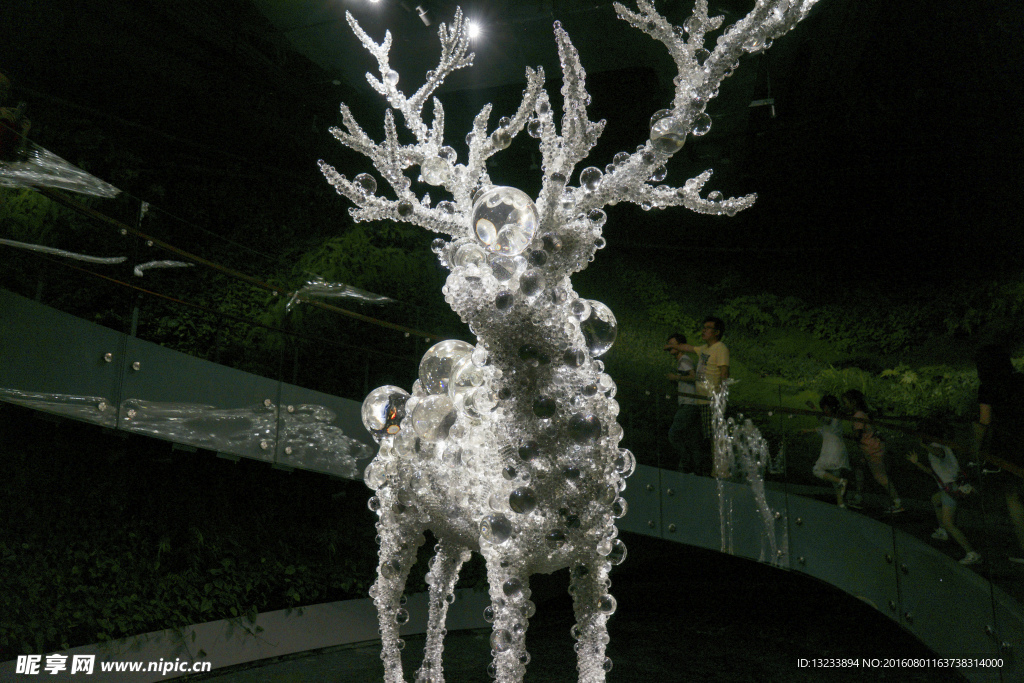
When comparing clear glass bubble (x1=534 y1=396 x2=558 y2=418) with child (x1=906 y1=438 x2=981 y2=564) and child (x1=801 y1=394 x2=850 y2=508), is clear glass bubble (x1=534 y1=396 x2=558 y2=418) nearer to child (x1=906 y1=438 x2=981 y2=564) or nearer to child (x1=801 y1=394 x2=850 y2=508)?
child (x1=906 y1=438 x2=981 y2=564)

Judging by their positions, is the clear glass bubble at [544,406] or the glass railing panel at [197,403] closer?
the clear glass bubble at [544,406]

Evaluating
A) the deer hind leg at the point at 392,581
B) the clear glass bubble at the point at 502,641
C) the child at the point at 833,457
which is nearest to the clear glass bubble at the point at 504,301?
the clear glass bubble at the point at 502,641

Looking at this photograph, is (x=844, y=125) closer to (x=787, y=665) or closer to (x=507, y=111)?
(x=507, y=111)

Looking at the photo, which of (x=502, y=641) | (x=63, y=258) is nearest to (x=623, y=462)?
(x=502, y=641)

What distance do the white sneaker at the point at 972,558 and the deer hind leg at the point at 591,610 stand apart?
205cm

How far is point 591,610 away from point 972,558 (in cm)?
212

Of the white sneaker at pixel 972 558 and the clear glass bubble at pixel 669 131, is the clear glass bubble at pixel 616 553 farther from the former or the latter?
the white sneaker at pixel 972 558

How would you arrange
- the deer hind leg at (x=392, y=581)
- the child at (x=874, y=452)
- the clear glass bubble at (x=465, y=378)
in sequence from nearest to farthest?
the clear glass bubble at (x=465, y=378) < the deer hind leg at (x=392, y=581) < the child at (x=874, y=452)

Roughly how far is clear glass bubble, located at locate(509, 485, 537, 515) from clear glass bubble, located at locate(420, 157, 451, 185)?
3.07 ft

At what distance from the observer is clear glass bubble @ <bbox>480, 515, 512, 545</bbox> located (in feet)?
5.75

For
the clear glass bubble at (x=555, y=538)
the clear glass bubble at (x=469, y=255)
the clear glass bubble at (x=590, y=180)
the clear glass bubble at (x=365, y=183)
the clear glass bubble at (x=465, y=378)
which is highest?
the clear glass bubble at (x=365, y=183)

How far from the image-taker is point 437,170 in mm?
2029

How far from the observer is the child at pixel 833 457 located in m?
3.69

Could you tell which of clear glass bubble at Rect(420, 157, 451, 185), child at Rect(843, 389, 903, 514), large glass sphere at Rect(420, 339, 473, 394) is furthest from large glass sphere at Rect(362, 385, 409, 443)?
child at Rect(843, 389, 903, 514)
